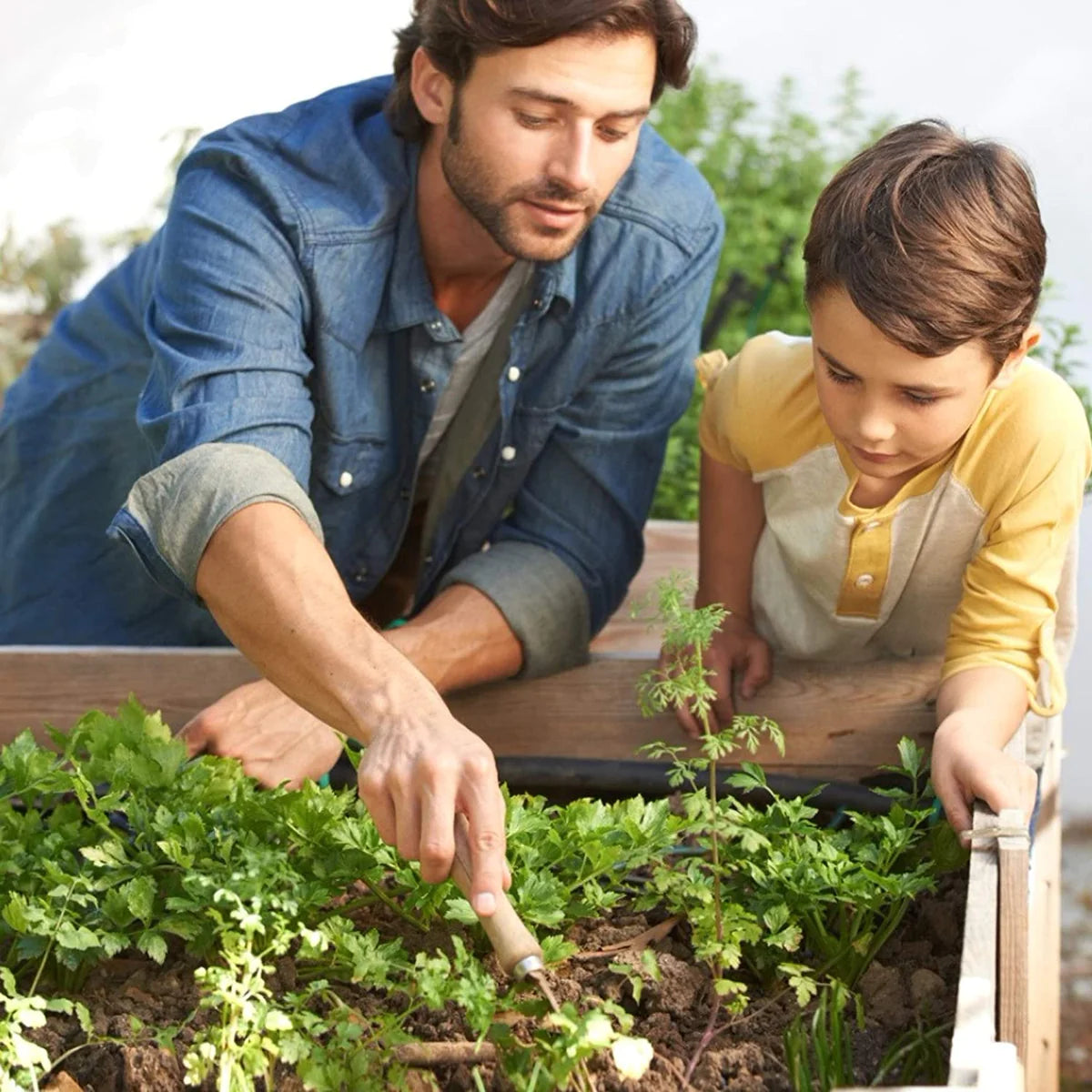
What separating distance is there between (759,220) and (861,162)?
2.32 metres

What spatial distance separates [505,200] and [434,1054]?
127 centimetres

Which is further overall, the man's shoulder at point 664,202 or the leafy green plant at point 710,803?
the man's shoulder at point 664,202

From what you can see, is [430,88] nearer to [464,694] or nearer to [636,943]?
[464,694]

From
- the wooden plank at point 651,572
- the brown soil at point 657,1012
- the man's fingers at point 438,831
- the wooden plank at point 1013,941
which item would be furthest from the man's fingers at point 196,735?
the wooden plank at point 1013,941

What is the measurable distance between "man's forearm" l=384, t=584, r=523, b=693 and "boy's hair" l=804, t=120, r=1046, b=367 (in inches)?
29.7

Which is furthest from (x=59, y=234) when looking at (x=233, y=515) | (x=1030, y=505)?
(x=1030, y=505)

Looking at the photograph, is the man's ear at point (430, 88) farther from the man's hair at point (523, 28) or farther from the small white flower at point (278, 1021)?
the small white flower at point (278, 1021)

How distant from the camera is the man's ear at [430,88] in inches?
99.2

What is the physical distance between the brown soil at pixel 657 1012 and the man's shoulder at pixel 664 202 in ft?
3.96

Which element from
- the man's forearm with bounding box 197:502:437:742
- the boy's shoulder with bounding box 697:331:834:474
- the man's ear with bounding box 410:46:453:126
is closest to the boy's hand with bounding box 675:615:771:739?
the boy's shoulder with bounding box 697:331:834:474

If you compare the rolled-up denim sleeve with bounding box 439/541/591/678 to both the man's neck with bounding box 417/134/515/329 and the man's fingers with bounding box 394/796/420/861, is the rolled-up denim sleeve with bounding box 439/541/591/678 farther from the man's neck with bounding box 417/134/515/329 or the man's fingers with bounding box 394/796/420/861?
the man's fingers with bounding box 394/796/420/861

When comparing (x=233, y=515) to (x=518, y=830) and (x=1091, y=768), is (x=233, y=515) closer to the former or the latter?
(x=518, y=830)

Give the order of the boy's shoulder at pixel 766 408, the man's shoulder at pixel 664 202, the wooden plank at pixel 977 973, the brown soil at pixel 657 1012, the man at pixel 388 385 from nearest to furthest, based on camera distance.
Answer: the wooden plank at pixel 977 973, the brown soil at pixel 657 1012, the man at pixel 388 385, the boy's shoulder at pixel 766 408, the man's shoulder at pixel 664 202

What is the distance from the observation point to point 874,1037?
5.77 ft
